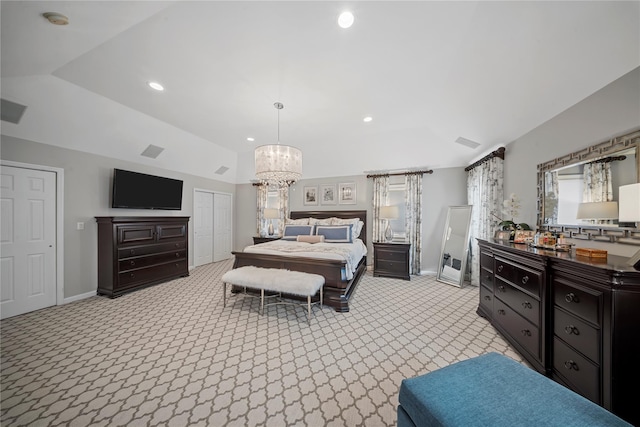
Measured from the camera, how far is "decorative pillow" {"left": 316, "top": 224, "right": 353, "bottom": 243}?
4742 millimetres

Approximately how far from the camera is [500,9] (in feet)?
5.53

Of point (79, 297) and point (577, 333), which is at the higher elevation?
point (577, 333)

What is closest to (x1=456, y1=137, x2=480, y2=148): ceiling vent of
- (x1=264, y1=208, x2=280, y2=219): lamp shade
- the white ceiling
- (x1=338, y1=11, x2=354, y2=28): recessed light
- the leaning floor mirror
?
the white ceiling

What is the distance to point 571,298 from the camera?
5.11 ft

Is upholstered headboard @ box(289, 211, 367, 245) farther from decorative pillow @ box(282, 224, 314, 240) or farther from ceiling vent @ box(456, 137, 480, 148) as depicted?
ceiling vent @ box(456, 137, 480, 148)

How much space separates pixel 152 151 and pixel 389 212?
5.12 meters

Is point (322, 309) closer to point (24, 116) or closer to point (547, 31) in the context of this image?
point (547, 31)

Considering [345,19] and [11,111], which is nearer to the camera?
[345,19]

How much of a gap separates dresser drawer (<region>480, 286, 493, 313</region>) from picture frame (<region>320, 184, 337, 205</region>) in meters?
3.69

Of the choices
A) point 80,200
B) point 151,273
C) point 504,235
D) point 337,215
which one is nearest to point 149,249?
point 151,273

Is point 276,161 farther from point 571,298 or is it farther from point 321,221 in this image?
point 571,298

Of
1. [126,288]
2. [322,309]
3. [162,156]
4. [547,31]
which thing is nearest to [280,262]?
[322,309]

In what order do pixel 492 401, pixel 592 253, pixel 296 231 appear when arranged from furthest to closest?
1. pixel 296 231
2. pixel 592 253
3. pixel 492 401

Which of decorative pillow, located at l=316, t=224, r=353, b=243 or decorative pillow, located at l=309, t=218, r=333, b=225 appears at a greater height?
decorative pillow, located at l=309, t=218, r=333, b=225
